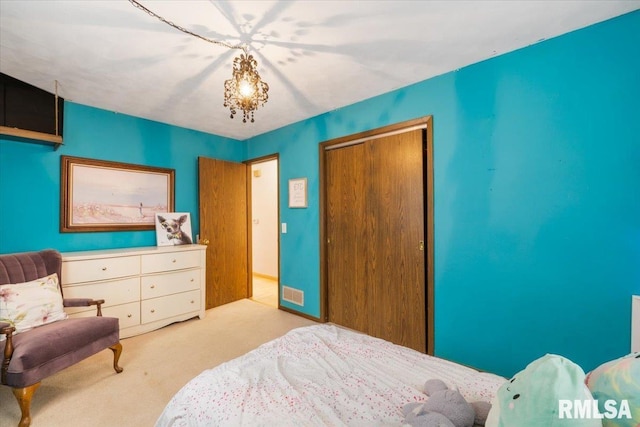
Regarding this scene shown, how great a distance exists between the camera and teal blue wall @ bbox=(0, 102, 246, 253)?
8.40 ft

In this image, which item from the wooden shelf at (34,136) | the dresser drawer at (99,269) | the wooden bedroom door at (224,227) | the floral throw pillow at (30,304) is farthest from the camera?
the wooden bedroom door at (224,227)

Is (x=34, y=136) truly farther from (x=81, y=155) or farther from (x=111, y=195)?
(x=111, y=195)

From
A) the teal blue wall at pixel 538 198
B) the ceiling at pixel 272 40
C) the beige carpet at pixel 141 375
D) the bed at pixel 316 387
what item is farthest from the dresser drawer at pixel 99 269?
the teal blue wall at pixel 538 198

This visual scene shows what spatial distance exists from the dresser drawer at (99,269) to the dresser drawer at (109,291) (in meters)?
0.06

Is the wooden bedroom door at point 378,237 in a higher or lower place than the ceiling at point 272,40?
lower

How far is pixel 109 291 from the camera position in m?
2.72

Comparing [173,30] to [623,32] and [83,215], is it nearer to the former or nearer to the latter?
[83,215]

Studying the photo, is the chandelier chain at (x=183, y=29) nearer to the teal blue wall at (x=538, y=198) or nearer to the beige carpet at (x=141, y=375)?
the teal blue wall at (x=538, y=198)

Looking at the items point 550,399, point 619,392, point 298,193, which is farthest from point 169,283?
point 619,392

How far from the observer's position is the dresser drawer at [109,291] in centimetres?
253

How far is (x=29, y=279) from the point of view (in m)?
2.15

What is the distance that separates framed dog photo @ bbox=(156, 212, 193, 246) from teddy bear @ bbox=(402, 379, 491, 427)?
11.1 ft

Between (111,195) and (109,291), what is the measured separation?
1140 millimetres

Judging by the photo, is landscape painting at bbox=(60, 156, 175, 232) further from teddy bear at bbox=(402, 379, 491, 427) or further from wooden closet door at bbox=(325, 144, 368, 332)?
teddy bear at bbox=(402, 379, 491, 427)
